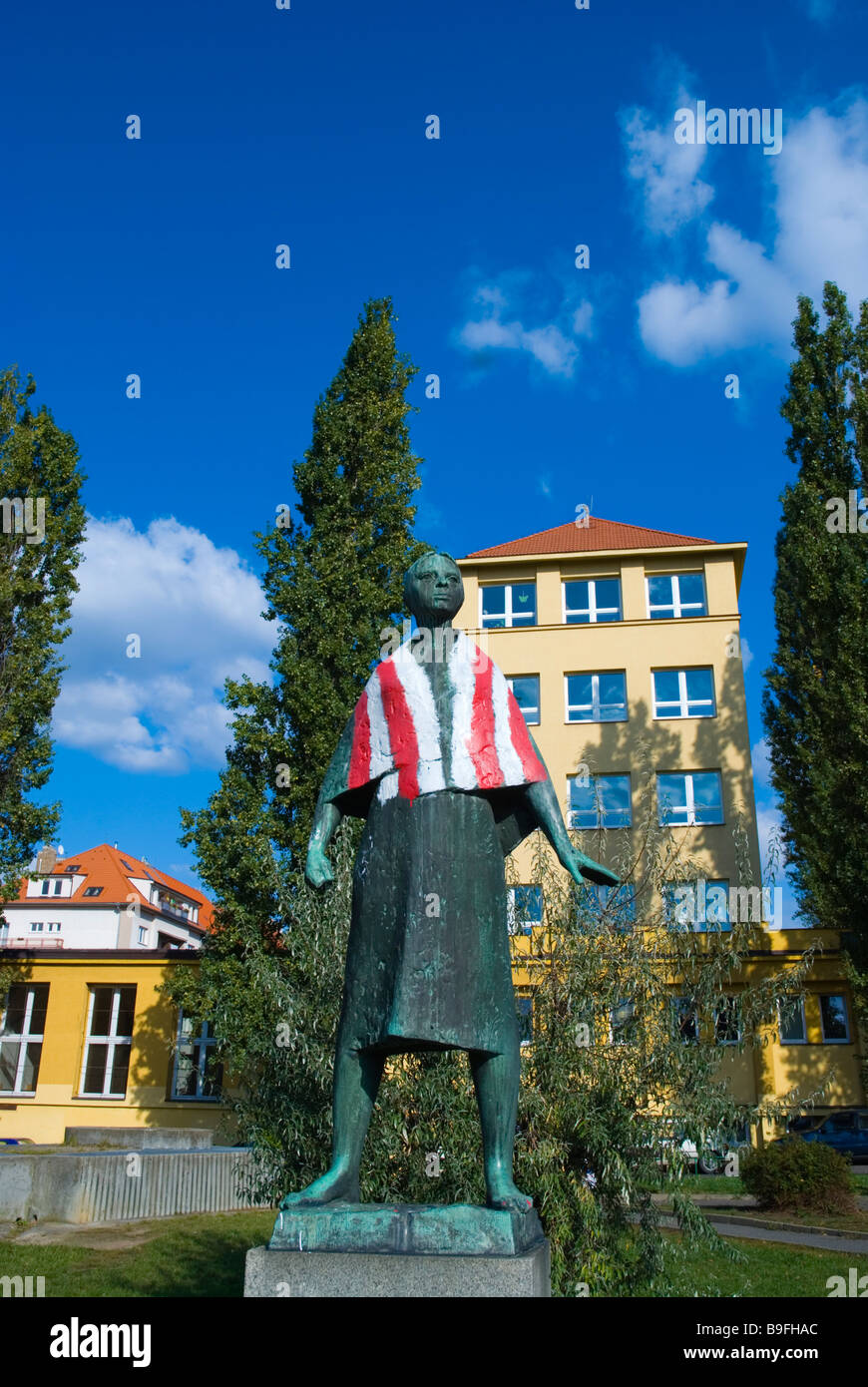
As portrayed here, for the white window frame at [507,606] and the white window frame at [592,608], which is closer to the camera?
the white window frame at [592,608]

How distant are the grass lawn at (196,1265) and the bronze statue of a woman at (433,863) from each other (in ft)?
17.6

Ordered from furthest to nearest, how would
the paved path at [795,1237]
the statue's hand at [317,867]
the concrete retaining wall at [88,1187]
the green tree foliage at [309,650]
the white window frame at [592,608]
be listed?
the white window frame at [592,608] < the green tree foliage at [309,650] < the concrete retaining wall at [88,1187] < the paved path at [795,1237] < the statue's hand at [317,867]

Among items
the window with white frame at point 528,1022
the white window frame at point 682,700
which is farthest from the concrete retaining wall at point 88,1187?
the white window frame at point 682,700

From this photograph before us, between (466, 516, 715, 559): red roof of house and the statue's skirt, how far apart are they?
95.3 feet

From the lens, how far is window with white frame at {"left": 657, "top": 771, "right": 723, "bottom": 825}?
2842cm

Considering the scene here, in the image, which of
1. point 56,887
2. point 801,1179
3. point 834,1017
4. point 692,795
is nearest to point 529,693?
point 692,795

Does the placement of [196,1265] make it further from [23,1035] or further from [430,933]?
[23,1035]

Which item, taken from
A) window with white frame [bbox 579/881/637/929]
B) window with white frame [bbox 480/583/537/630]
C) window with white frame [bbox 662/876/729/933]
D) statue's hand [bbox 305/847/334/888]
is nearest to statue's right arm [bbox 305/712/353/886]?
statue's hand [bbox 305/847/334/888]

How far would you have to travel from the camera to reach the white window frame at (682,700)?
97.5ft

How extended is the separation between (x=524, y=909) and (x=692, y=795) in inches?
813

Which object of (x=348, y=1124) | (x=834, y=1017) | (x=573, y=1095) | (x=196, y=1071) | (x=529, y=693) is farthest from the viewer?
(x=529, y=693)

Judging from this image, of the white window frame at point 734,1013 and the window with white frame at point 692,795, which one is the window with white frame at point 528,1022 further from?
the window with white frame at point 692,795

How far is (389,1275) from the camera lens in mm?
3141
